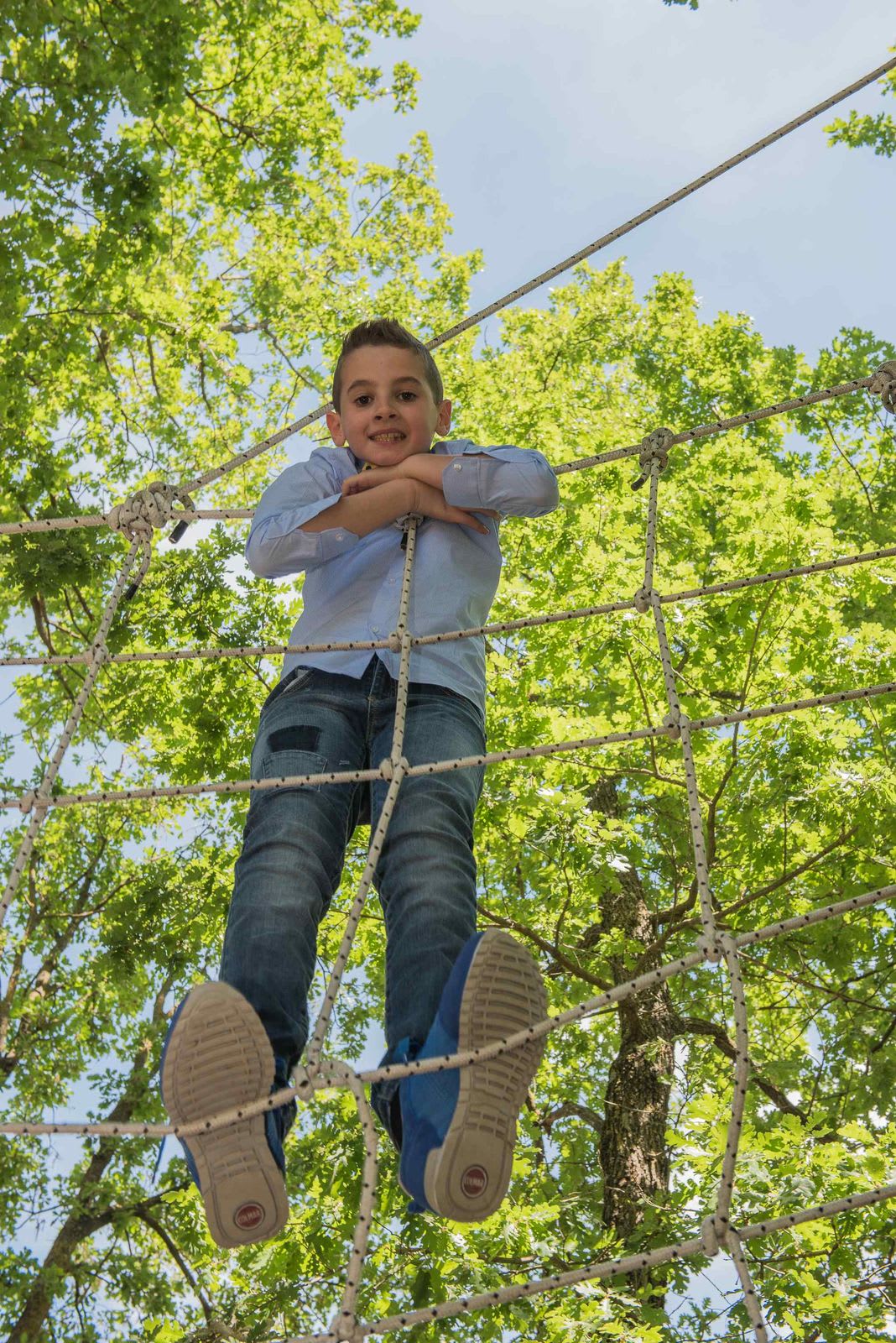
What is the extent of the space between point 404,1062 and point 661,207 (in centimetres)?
212

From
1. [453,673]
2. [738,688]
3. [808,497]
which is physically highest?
[808,497]

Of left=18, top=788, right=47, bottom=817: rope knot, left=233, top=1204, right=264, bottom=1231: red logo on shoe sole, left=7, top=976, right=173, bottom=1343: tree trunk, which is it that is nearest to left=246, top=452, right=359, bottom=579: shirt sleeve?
left=18, top=788, right=47, bottom=817: rope knot

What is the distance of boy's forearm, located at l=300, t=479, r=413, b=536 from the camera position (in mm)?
2209

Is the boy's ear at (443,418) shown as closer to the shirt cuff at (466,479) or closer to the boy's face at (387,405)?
the boy's face at (387,405)

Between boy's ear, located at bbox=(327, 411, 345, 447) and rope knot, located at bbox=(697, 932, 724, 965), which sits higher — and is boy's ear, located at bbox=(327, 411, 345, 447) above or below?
above

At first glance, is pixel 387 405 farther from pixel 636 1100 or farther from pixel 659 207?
pixel 636 1100

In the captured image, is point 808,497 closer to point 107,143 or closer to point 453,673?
point 107,143

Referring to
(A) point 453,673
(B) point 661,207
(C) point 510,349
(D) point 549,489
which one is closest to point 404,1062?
(A) point 453,673

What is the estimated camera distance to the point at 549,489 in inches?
88.4

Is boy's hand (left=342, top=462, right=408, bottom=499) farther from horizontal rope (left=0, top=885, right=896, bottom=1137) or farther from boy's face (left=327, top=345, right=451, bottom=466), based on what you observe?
horizontal rope (left=0, top=885, right=896, bottom=1137)

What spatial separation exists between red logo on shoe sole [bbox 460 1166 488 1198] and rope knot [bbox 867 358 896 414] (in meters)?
1.79

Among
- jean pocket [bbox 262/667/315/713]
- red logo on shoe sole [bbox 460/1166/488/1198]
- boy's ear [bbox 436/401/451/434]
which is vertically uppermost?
boy's ear [bbox 436/401/451/434]

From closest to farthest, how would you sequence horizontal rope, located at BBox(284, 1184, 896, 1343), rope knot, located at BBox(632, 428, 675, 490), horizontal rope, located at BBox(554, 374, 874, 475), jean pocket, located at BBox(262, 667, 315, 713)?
horizontal rope, located at BBox(284, 1184, 896, 1343), jean pocket, located at BBox(262, 667, 315, 713), horizontal rope, located at BBox(554, 374, 874, 475), rope knot, located at BBox(632, 428, 675, 490)

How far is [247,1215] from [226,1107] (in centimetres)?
13
